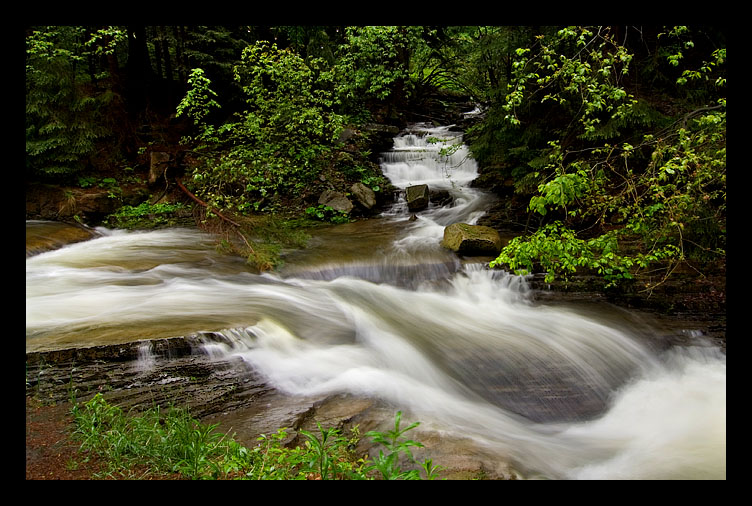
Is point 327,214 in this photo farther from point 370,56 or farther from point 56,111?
point 56,111

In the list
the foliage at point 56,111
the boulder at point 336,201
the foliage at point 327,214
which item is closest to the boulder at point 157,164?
the foliage at point 56,111

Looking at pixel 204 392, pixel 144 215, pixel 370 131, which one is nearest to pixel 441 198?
pixel 370 131

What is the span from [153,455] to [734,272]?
3.93 metres

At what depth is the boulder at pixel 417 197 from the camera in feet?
40.1

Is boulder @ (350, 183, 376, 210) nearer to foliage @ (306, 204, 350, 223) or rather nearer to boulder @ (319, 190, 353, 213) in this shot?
boulder @ (319, 190, 353, 213)

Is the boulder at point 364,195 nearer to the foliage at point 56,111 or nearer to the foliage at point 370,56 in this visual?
the foliage at point 370,56

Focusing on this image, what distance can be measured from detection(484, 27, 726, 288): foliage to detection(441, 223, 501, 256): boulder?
1.58 m

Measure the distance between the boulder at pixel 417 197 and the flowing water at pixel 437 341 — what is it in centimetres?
320

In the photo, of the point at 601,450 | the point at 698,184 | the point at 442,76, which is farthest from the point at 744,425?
the point at 442,76

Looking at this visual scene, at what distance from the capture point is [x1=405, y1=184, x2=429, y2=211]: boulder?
12234 mm

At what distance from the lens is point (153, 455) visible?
3.24 metres

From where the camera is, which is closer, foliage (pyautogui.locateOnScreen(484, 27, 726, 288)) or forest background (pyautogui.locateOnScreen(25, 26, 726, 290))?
foliage (pyautogui.locateOnScreen(484, 27, 726, 288))

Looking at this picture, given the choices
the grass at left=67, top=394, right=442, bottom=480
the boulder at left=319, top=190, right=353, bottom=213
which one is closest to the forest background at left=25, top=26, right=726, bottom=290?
the boulder at left=319, top=190, right=353, bottom=213

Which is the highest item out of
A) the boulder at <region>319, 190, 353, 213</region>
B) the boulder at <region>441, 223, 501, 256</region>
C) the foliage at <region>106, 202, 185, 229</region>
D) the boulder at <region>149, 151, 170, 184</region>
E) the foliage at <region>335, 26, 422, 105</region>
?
the foliage at <region>335, 26, 422, 105</region>
